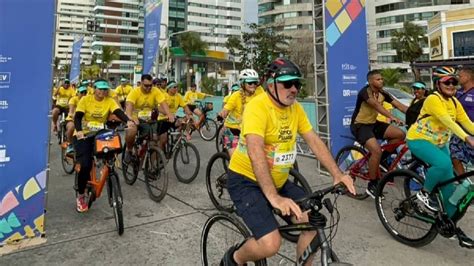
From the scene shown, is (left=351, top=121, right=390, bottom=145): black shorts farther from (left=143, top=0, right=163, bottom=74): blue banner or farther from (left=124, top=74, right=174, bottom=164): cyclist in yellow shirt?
(left=143, top=0, right=163, bottom=74): blue banner

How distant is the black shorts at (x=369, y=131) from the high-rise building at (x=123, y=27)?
9758 centimetres

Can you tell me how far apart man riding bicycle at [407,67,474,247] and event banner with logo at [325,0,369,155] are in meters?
3.00

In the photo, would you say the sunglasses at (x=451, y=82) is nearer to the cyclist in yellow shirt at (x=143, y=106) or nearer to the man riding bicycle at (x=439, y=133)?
the man riding bicycle at (x=439, y=133)

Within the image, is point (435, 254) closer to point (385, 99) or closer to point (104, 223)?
point (385, 99)

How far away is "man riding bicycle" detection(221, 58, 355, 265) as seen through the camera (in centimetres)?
234

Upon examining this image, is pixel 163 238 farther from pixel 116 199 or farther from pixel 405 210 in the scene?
pixel 405 210

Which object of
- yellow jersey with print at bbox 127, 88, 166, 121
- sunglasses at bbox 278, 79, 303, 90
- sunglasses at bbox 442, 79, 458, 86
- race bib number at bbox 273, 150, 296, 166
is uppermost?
sunglasses at bbox 278, 79, 303, 90

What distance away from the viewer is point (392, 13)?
67.2 m

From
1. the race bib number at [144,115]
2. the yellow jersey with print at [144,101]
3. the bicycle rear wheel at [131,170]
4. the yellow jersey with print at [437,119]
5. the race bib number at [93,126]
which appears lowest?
the bicycle rear wheel at [131,170]

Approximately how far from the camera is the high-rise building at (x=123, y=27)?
97.8 meters

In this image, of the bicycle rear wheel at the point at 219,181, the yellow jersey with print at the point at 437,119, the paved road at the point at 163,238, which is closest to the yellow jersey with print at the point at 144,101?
the paved road at the point at 163,238

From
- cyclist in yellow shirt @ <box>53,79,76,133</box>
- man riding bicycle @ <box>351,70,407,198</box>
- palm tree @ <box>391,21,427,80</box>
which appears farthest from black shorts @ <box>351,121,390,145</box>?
palm tree @ <box>391,21,427,80</box>

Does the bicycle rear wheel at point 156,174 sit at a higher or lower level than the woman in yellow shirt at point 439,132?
lower

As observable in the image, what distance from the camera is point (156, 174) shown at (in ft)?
18.3
